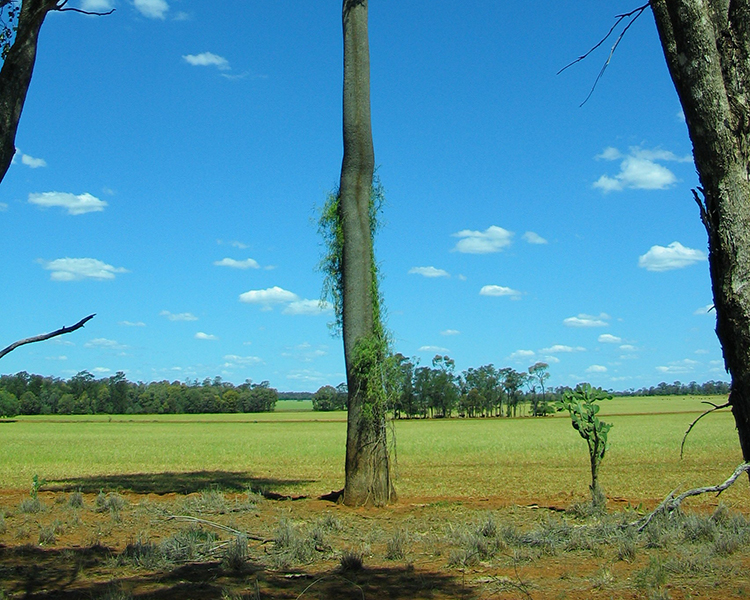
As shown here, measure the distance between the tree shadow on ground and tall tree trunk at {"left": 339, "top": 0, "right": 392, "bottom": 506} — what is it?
12.8 feet

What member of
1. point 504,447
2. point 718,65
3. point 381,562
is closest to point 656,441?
point 504,447

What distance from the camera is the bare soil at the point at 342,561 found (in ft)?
18.9

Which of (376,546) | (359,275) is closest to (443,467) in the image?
(359,275)

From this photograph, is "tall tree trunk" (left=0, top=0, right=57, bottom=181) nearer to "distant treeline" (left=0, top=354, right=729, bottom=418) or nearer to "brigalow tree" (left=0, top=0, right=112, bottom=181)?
"brigalow tree" (left=0, top=0, right=112, bottom=181)

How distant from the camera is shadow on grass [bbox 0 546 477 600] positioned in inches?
222

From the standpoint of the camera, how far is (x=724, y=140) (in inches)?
110

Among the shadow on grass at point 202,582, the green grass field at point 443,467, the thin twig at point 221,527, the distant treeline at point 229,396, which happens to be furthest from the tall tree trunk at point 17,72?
the distant treeline at point 229,396

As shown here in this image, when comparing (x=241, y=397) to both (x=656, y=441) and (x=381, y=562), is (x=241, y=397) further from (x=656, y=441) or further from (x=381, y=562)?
(x=381, y=562)

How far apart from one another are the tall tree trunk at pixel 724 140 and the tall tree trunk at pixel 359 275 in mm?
9669

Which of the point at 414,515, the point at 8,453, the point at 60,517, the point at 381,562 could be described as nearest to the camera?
the point at 381,562

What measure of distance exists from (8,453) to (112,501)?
23727 mm

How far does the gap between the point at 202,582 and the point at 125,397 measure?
11987cm

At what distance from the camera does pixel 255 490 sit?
51.3ft

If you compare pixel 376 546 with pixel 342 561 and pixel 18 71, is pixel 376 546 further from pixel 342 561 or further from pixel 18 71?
pixel 18 71
